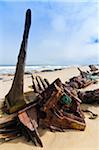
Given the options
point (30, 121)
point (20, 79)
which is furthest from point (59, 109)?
point (20, 79)

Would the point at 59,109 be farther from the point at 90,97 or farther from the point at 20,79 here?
the point at 90,97

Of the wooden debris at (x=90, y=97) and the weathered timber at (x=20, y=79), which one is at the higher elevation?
the weathered timber at (x=20, y=79)

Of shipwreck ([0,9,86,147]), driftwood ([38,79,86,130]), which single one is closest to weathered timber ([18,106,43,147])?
shipwreck ([0,9,86,147])

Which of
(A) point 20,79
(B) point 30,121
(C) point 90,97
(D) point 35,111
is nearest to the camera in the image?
(B) point 30,121

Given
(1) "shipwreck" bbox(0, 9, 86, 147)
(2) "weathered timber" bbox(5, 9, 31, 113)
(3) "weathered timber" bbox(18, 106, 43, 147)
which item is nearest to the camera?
(3) "weathered timber" bbox(18, 106, 43, 147)

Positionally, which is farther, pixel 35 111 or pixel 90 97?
pixel 90 97

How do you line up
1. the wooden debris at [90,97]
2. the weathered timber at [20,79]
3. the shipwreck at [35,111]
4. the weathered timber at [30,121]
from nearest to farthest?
the weathered timber at [30,121], the shipwreck at [35,111], the weathered timber at [20,79], the wooden debris at [90,97]

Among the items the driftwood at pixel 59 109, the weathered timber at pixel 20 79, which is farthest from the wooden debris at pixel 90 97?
the weathered timber at pixel 20 79

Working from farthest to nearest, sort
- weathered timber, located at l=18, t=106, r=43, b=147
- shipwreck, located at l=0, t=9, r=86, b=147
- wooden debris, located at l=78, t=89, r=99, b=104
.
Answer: wooden debris, located at l=78, t=89, r=99, b=104, shipwreck, located at l=0, t=9, r=86, b=147, weathered timber, located at l=18, t=106, r=43, b=147

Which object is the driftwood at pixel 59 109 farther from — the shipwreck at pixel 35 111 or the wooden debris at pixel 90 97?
the wooden debris at pixel 90 97

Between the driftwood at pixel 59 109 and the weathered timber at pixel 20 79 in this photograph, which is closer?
the driftwood at pixel 59 109

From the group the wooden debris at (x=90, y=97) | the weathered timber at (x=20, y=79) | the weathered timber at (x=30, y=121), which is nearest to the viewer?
the weathered timber at (x=30, y=121)

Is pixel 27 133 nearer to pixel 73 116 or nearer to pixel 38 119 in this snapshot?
pixel 38 119

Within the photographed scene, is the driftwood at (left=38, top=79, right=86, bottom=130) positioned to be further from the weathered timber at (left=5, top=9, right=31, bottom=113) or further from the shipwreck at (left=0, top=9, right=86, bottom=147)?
the weathered timber at (left=5, top=9, right=31, bottom=113)
